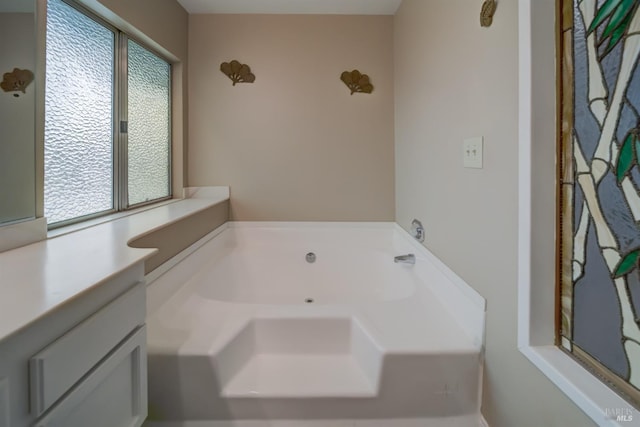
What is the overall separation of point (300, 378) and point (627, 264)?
3.81ft

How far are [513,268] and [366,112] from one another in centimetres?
194

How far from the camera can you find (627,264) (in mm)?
793

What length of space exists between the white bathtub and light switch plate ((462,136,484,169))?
51 centimetres

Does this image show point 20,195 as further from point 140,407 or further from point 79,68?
point 140,407

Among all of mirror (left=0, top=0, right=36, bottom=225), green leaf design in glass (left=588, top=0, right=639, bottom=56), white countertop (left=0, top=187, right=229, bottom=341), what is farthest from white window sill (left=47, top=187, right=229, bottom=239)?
green leaf design in glass (left=588, top=0, right=639, bottom=56)

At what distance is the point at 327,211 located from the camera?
2.88m

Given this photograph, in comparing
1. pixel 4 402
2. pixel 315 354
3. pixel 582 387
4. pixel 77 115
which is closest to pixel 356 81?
pixel 77 115

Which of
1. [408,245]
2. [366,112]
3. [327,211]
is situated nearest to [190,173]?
[327,211]

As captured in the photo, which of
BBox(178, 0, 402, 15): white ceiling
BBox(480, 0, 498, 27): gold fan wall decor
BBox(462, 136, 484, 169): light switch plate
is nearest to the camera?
BBox(480, 0, 498, 27): gold fan wall decor

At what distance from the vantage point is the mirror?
3.88ft

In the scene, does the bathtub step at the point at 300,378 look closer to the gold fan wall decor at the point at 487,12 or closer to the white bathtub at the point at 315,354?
the white bathtub at the point at 315,354

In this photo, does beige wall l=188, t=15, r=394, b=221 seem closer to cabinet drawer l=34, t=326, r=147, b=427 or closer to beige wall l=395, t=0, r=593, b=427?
beige wall l=395, t=0, r=593, b=427

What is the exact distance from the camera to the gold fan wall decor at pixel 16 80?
1.18m

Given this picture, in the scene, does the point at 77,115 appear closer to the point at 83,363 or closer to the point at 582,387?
the point at 83,363
